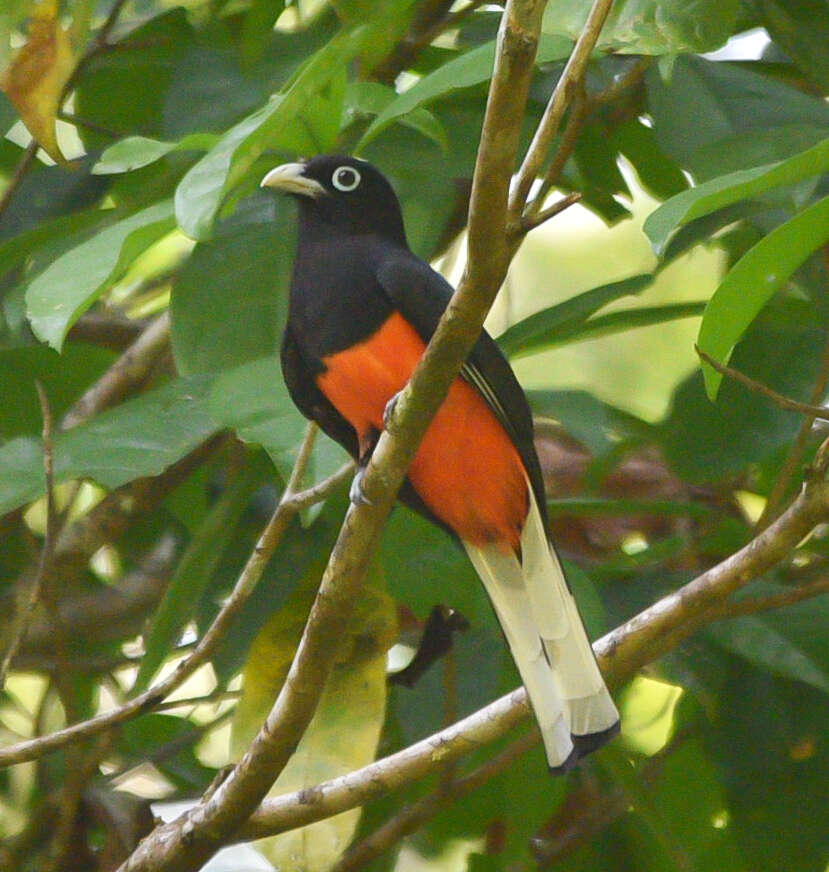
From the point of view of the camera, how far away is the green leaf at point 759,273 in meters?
2.54

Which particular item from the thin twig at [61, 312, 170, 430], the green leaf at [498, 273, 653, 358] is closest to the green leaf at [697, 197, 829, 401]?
the green leaf at [498, 273, 653, 358]

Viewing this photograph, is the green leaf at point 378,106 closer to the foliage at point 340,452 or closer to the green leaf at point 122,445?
the foliage at point 340,452

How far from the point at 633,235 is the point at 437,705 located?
14.0ft

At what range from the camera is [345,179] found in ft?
11.8

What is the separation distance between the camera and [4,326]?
14.0 ft

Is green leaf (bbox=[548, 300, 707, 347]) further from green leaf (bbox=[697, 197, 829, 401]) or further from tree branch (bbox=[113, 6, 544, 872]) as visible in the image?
tree branch (bbox=[113, 6, 544, 872])

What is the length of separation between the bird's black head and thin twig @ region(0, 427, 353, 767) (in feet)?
2.67

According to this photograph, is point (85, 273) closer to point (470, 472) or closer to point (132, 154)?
point (132, 154)

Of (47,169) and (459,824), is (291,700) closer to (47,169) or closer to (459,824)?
(459,824)

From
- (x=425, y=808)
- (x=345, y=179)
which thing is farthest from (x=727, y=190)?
(x=425, y=808)

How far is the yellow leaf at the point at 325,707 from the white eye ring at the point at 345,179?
93 centimetres

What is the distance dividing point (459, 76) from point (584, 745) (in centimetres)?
135

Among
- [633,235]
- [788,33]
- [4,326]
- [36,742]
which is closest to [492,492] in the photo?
[36,742]

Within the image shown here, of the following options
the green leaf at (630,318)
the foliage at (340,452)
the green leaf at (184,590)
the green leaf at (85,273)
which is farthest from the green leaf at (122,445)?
the green leaf at (630,318)
